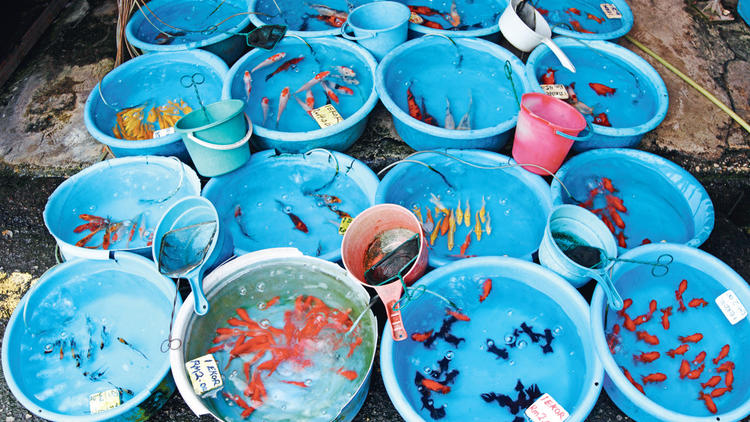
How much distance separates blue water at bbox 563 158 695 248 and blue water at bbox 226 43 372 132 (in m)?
1.74

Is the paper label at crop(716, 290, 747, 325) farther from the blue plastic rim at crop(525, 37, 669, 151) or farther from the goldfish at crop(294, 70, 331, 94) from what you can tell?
the goldfish at crop(294, 70, 331, 94)

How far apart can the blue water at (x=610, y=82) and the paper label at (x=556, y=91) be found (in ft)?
0.75

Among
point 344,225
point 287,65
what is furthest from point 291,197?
point 287,65

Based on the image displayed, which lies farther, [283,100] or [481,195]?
[283,100]

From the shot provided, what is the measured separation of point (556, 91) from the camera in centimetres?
350

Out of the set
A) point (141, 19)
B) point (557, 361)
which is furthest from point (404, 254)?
point (141, 19)

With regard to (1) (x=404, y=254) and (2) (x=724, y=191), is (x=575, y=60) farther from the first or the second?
(1) (x=404, y=254)

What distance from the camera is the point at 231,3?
4.63 metres

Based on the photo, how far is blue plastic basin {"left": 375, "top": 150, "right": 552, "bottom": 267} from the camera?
122 inches

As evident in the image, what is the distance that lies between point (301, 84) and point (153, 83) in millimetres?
1249

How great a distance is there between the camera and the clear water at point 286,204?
3.22 m

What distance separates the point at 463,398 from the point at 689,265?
4.80 feet

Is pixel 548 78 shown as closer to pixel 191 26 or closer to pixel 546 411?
pixel 546 411

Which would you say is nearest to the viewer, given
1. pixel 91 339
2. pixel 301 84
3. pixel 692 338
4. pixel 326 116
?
pixel 692 338
